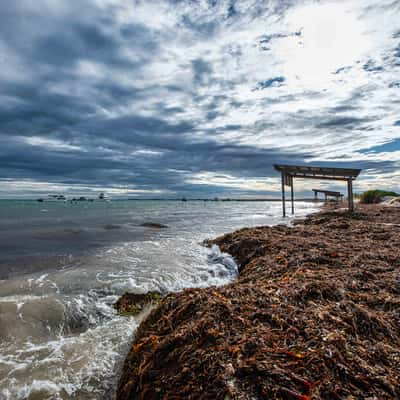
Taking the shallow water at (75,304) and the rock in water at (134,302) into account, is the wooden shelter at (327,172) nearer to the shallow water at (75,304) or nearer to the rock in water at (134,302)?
the shallow water at (75,304)

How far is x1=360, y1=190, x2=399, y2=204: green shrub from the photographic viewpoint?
35.0 meters

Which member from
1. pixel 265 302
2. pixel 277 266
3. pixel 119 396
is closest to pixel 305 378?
pixel 265 302

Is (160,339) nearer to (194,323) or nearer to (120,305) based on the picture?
(194,323)

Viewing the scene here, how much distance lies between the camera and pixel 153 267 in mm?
7770

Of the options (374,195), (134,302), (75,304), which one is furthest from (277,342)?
(374,195)

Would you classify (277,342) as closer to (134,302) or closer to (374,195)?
(134,302)

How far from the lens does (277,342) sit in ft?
8.07

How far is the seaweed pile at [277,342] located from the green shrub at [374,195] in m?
37.0

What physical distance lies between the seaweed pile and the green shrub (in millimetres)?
37048

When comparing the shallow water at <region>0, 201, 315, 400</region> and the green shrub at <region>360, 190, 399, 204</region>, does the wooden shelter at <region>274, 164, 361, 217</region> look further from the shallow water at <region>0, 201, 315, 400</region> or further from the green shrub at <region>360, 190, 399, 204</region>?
the green shrub at <region>360, 190, 399, 204</region>

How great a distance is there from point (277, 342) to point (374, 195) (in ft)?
135

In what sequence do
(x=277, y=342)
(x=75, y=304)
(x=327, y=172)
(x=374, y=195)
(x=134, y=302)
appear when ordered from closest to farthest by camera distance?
(x=277, y=342), (x=75, y=304), (x=134, y=302), (x=327, y=172), (x=374, y=195)

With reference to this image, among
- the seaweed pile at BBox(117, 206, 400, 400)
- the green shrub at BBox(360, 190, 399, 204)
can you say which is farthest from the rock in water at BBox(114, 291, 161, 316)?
the green shrub at BBox(360, 190, 399, 204)

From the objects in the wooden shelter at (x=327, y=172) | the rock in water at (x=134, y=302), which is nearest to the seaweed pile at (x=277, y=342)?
the rock in water at (x=134, y=302)
